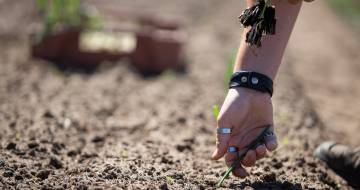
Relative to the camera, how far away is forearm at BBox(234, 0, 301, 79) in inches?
82.2

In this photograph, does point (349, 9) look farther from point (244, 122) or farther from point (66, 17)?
point (244, 122)

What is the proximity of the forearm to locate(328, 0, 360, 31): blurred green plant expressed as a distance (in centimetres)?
532

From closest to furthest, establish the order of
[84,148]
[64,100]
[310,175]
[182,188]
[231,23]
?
[182,188] → [310,175] → [84,148] → [64,100] → [231,23]

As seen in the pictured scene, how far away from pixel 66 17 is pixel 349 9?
188 inches

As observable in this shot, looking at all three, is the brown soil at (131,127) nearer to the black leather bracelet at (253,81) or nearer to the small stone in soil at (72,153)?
the small stone in soil at (72,153)

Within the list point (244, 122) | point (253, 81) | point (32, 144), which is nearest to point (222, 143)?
point (244, 122)

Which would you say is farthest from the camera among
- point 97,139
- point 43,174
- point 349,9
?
point 349,9

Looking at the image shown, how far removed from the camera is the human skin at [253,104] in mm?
2039

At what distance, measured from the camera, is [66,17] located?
4.37 m

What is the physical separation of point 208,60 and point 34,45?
1450 millimetres

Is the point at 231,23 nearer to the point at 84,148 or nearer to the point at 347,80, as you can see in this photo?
the point at 347,80

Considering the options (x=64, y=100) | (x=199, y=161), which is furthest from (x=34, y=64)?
(x=199, y=161)

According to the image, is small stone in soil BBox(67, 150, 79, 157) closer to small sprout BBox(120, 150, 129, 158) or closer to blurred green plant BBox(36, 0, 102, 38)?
small sprout BBox(120, 150, 129, 158)

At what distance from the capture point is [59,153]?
102 inches
